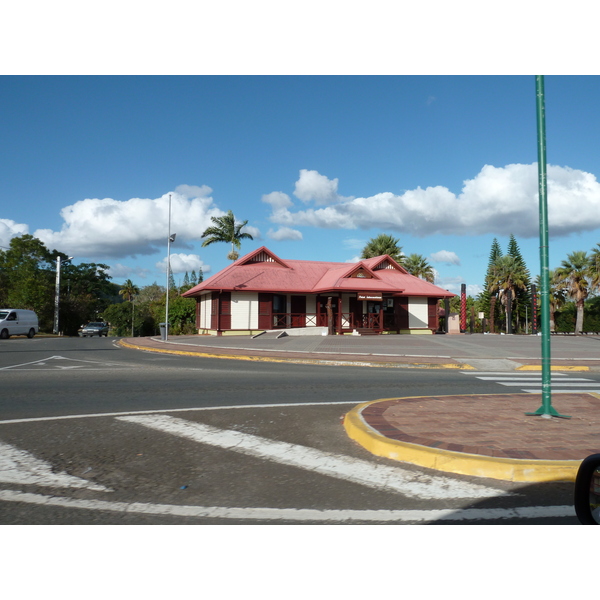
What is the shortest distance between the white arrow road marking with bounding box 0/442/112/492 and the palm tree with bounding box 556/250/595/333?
53879 millimetres

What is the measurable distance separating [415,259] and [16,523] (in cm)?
5036

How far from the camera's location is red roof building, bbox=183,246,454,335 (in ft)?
108

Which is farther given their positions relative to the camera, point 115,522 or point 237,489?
point 237,489

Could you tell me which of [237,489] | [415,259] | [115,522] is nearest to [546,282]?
[237,489]

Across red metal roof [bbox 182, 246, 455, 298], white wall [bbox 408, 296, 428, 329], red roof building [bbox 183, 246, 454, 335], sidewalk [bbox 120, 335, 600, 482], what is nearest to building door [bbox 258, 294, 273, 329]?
red roof building [bbox 183, 246, 454, 335]

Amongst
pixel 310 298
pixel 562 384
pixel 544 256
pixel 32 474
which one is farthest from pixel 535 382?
pixel 310 298

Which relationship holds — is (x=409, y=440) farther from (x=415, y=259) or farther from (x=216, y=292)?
(x=415, y=259)

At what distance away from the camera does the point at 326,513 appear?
12.7 feet

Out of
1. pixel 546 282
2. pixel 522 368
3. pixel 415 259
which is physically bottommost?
pixel 522 368

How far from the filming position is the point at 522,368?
15148mm

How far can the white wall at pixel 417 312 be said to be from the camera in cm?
3778

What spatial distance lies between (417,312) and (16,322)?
1073 inches

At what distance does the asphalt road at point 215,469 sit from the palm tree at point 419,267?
1674 inches

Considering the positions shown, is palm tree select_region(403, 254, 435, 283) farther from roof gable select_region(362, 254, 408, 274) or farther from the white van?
the white van
